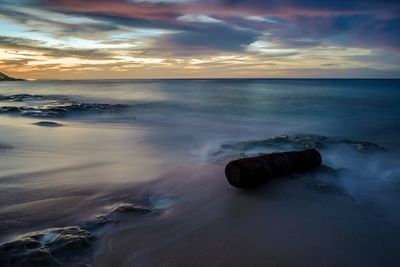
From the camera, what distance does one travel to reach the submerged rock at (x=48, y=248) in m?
3.49

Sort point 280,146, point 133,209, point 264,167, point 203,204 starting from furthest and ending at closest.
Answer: point 280,146 → point 264,167 → point 203,204 → point 133,209

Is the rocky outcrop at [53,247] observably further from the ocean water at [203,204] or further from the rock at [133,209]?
the rock at [133,209]

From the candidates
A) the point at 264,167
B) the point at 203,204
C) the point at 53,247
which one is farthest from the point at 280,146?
the point at 53,247

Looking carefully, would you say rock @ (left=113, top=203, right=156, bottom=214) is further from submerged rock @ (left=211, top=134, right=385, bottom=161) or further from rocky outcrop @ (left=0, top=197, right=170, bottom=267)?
submerged rock @ (left=211, top=134, right=385, bottom=161)

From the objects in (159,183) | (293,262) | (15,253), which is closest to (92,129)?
(159,183)

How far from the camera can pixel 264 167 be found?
5980 millimetres

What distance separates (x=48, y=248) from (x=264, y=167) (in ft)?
12.5

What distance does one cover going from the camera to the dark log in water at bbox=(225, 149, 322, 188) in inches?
225

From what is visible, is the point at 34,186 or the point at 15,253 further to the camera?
the point at 34,186

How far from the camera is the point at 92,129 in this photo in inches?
544

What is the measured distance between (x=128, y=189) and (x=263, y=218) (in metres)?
2.54

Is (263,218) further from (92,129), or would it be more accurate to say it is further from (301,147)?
(92,129)

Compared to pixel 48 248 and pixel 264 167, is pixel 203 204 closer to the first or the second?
pixel 264 167

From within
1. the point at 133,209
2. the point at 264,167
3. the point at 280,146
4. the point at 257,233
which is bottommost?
the point at 257,233
